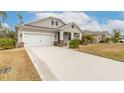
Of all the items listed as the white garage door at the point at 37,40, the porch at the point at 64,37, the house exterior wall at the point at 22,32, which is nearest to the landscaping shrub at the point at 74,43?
the porch at the point at 64,37

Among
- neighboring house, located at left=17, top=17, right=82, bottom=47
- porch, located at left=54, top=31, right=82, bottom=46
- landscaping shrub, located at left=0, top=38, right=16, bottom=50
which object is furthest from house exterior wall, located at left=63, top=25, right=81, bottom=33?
landscaping shrub, located at left=0, top=38, right=16, bottom=50

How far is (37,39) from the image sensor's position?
13.4 metres

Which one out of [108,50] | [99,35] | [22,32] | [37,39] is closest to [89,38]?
[99,35]

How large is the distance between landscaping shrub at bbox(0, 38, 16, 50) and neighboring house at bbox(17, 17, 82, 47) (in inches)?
31.6

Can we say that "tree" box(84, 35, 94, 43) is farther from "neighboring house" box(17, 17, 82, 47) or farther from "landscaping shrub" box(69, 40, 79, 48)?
"neighboring house" box(17, 17, 82, 47)

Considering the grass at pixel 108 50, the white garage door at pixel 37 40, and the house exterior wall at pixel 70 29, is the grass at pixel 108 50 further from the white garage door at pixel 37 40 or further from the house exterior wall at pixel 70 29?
the white garage door at pixel 37 40

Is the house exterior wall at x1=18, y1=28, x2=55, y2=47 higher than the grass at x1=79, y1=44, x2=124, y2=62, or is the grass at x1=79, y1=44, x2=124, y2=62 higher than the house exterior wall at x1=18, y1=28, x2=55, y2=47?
the house exterior wall at x1=18, y1=28, x2=55, y2=47

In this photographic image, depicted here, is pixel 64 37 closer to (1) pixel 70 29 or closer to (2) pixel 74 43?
(1) pixel 70 29

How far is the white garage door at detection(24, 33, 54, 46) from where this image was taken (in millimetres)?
13148

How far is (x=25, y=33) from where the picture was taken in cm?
1335

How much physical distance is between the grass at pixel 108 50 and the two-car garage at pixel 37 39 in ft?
12.6

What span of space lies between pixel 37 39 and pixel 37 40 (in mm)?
86
